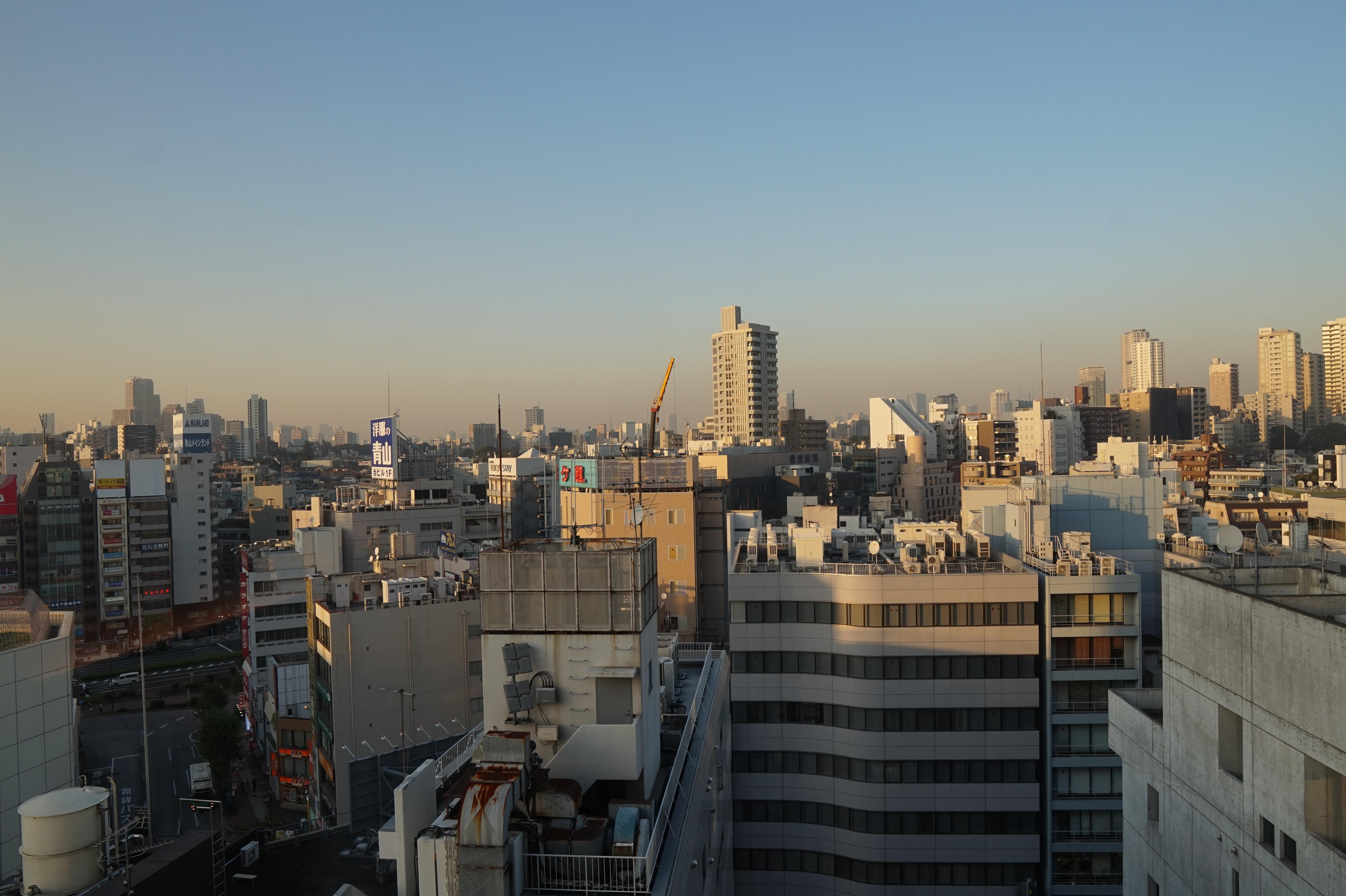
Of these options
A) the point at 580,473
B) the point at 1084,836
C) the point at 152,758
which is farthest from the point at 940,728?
the point at 152,758

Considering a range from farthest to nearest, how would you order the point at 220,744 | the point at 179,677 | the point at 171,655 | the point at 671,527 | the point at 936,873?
1. the point at 171,655
2. the point at 179,677
3. the point at 671,527
4. the point at 220,744
5. the point at 936,873

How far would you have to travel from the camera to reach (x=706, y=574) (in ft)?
155

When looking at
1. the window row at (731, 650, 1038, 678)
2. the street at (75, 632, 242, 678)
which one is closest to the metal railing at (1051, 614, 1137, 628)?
the window row at (731, 650, 1038, 678)

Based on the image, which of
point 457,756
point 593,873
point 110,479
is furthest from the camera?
point 110,479

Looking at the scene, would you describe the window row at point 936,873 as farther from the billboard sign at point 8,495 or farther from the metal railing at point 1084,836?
the billboard sign at point 8,495

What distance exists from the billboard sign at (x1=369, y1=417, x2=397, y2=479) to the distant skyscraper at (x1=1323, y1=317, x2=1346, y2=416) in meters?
193

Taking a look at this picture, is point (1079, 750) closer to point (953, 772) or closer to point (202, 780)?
point (953, 772)

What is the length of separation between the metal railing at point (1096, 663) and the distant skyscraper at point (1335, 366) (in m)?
198

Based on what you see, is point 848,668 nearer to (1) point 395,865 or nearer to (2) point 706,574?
(1) point 395,865

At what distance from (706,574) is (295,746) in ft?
68.6

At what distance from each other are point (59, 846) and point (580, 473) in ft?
136

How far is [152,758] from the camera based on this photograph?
4619cm

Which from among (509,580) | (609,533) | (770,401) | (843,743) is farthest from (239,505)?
(509,580)

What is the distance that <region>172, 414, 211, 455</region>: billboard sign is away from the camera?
8588cm
